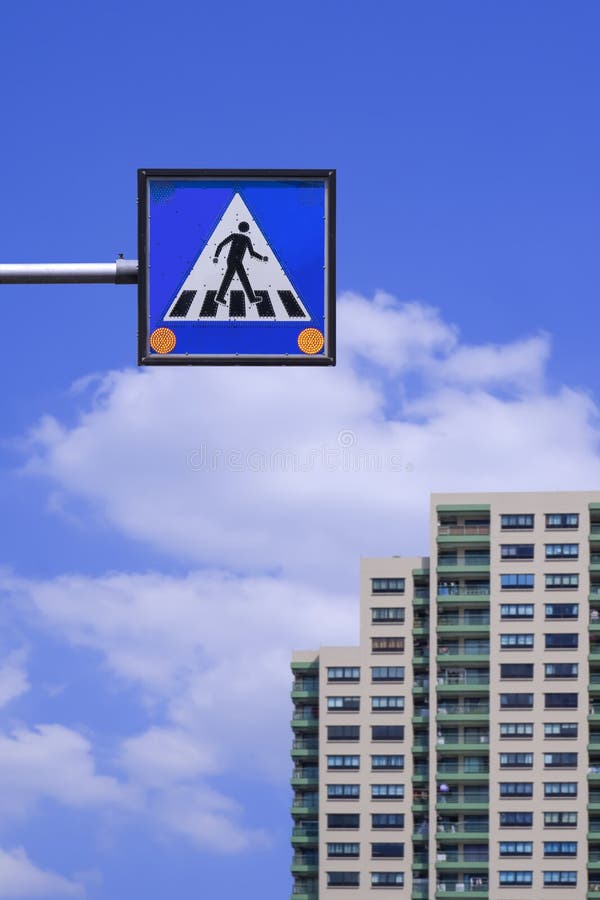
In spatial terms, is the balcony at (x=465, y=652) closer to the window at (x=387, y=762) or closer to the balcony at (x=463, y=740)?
the balcony at (x=463, y=740)

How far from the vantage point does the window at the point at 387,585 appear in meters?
134

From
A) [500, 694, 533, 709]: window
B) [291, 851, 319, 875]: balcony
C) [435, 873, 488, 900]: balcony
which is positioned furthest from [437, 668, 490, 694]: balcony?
[291, 851, 319, 875]: balcony

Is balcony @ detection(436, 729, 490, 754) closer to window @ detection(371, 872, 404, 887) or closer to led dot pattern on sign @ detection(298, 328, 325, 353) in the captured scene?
window @ detection(371, 872, 404, 887)

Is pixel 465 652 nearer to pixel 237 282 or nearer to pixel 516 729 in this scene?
pixel 516 729

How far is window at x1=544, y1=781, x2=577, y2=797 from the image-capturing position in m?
128

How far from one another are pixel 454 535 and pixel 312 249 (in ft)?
406

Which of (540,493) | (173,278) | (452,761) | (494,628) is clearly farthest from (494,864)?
(173,278)

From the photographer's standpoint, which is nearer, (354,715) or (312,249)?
(312,249)

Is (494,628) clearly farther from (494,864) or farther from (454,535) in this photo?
(494,864)

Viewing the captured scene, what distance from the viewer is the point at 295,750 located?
441ft

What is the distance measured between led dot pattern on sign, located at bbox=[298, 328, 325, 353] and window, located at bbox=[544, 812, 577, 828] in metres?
A: 120

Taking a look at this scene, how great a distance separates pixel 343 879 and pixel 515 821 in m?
12.1

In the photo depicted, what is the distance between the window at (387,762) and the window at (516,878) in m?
10.0

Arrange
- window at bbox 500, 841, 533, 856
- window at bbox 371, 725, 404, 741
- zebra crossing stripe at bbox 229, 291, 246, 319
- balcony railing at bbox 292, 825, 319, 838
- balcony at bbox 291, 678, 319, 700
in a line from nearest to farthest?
zebra crossing stripe at bbox 229, 291, 246, 319 → window at bbox 500, 841, 533, 856 → balcony railing at bbox 292, 825, 319, 838 → window at bbox 371, 725, 404, 741 → balcony at bbox 291, 678, 319, 700
